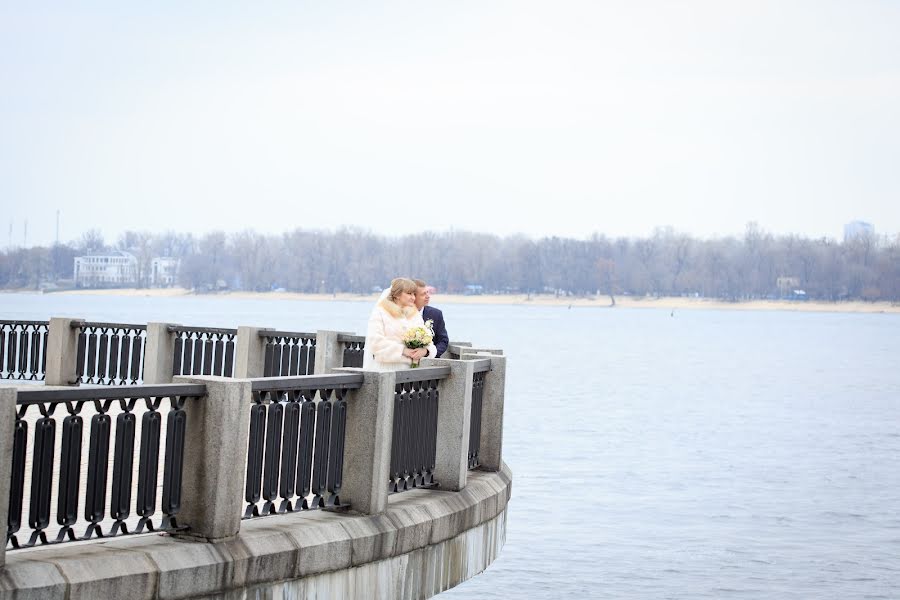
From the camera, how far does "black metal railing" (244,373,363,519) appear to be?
329 inches

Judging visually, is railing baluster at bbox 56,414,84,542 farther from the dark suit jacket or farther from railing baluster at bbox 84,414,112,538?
the dark suit jacket

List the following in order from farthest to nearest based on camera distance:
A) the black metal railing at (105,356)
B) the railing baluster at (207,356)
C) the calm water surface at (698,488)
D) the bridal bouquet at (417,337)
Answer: the calm water surface at (698,488) → the black metal railing at (105,356) → the railing baluster at (207,356) → the bridal bouquet at (417,337)

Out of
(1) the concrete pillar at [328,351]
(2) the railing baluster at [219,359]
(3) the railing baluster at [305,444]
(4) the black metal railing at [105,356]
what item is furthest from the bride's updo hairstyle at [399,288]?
(4) the black metal railing at [105,356]

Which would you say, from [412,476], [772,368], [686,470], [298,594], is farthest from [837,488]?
[772,368]

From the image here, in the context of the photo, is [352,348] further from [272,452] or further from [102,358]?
[272,452]

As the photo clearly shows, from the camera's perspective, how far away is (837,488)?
120ft

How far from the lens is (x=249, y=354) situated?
17891 millimetres

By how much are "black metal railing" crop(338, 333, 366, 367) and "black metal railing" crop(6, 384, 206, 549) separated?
892 centimetres

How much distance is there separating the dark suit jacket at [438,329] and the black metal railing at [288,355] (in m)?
3.45

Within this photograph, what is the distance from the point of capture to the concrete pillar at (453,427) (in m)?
10.8

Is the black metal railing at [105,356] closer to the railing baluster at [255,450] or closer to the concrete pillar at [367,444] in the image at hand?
the concrete pillar at [367,444]

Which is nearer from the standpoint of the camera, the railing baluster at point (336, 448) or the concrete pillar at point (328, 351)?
the railing baluster at point (336, 448)

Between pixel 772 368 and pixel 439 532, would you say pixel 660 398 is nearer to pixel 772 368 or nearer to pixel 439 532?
pixel 772 368

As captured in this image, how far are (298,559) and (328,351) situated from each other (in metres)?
8.95
